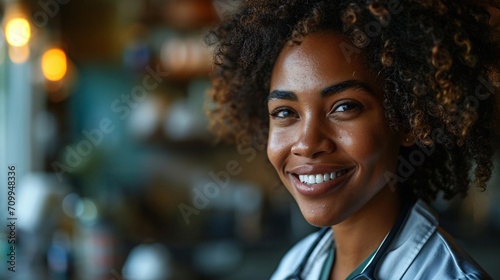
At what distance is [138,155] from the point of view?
416 cm

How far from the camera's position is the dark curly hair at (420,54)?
1.15m

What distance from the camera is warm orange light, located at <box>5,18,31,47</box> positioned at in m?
2.97

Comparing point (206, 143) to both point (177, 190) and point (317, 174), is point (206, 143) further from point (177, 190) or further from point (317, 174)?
point (317, 174)

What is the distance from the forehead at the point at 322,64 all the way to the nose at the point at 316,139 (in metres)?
0.07

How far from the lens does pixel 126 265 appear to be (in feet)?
10.4

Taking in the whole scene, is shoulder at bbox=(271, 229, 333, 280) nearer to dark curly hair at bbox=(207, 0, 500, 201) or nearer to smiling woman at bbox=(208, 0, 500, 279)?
smiling woman at bbox=(208, 0, 500, 279)

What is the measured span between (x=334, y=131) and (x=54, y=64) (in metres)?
2.53

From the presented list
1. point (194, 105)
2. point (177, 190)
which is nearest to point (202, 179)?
point (177, 190)

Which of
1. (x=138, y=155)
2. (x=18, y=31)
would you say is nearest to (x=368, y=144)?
(x=18, y=31)

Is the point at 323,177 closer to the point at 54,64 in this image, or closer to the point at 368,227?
the point at 368,227

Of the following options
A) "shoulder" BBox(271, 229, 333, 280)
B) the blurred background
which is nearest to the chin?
"shoulder" BBox(271, 229, 333, 280)

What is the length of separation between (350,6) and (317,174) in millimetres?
310

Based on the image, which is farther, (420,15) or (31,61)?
(31,61)

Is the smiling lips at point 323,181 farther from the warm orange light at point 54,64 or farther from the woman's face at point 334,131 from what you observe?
the warm orange light at point 54,64
